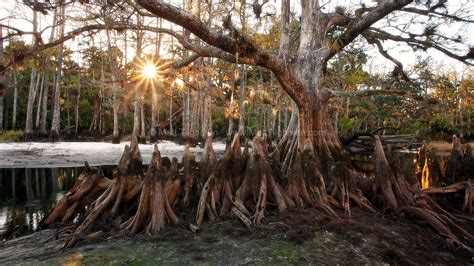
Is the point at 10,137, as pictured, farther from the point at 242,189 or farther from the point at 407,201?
the point at 407,201

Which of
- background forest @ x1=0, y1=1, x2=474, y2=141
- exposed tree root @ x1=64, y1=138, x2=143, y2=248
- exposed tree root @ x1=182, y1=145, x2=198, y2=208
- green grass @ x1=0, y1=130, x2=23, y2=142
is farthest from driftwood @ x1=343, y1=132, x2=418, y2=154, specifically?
green grass @ x1=0, y1=130, x2=23, y2=142

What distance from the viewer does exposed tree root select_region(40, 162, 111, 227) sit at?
6449mm

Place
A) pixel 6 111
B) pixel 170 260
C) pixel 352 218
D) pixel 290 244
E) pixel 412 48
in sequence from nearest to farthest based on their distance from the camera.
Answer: pixel 170 260
pixel 290 244
pixel 352 218
pixel 412 48
pixel 6 111

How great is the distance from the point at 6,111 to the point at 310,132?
37.4m

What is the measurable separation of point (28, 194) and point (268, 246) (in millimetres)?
8001

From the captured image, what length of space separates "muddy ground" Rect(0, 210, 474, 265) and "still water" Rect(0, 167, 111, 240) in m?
1.11

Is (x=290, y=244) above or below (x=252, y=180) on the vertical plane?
below

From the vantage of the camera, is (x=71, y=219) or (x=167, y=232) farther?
(x=71, y=219)

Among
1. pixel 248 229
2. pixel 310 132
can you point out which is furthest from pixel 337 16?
pixel 248 229

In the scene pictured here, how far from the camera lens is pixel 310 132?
8.09 m

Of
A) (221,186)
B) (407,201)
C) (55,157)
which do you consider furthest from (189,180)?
(55,157)

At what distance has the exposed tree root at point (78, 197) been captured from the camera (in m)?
6.45

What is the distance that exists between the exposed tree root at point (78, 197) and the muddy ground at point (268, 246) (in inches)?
23.1

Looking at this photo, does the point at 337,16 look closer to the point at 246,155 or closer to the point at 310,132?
the point at 310,132
